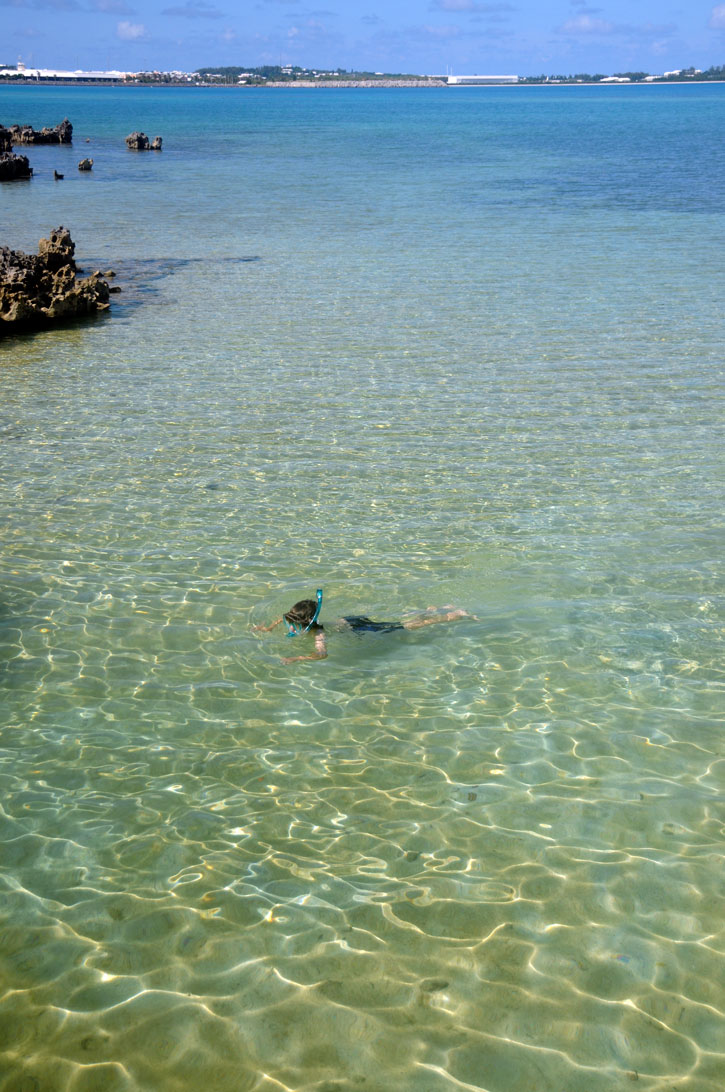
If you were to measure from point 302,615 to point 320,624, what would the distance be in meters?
0.29

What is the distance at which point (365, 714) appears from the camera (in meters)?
6.93

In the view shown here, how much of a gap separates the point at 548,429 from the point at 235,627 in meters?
6.05

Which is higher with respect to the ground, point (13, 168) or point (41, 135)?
point (41, 135)

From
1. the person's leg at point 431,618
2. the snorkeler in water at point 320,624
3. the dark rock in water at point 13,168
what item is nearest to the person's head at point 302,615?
the snorkeler in water at point 320,624

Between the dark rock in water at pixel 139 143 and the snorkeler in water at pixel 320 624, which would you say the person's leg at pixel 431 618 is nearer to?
the snorkeler in water at pixel 320 624

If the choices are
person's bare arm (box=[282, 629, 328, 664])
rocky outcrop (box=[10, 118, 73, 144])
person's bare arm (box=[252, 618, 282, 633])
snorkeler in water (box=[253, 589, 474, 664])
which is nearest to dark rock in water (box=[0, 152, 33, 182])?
rocky outcrop (box=[10, 118, 73, 144])

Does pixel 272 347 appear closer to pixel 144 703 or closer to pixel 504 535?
pixel 504 535

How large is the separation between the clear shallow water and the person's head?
0.88ft

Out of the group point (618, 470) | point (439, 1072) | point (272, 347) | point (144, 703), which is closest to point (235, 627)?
point (144, 703)

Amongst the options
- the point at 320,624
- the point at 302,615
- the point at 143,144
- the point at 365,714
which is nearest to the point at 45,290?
the point at 320,624

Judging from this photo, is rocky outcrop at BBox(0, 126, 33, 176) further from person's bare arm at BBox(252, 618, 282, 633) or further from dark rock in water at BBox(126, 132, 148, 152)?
person's bare arm at BBox(252, 618, 282, 633)

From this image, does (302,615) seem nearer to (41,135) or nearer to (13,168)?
(13,168)

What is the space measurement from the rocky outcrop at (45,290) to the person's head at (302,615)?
13.0 meters

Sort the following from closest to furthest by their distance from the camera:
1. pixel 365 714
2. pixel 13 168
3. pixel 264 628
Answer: pixel 365 714
pixel 264 628
pixel 13 168
